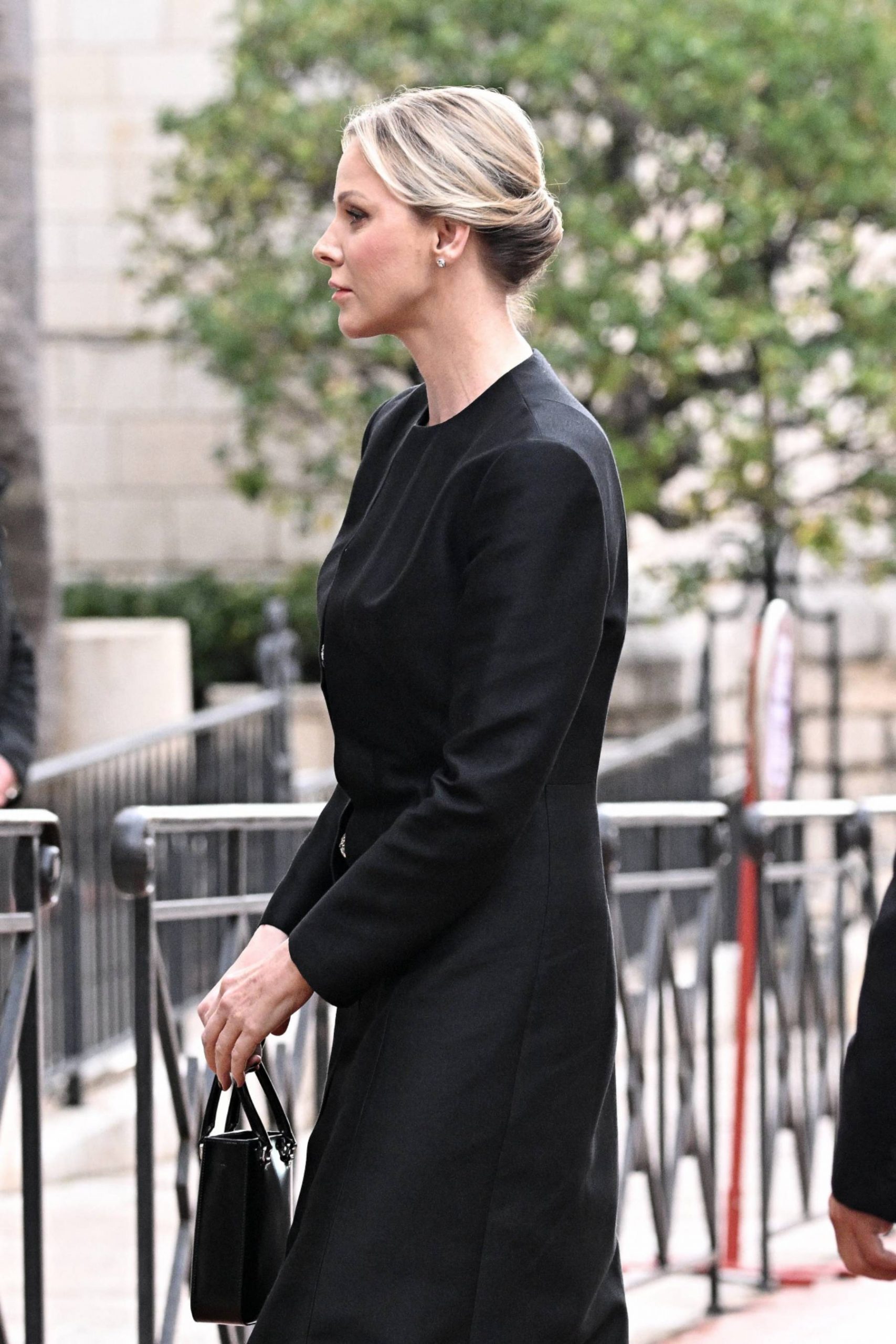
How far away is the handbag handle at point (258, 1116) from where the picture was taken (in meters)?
2.52

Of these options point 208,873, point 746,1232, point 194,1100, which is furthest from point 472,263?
point 208,873

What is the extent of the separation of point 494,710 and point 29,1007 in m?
1.54

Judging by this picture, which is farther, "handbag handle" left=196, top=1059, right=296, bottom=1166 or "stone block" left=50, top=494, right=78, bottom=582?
"stone block" left=50, top=494, right=78, bottom=582

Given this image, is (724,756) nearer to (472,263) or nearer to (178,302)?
(178,302)

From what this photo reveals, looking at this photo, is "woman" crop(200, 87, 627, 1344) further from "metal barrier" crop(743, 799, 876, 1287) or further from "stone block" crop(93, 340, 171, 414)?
"stone block" crop(93, 340, 171, 414)

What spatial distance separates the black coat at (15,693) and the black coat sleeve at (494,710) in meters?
2.31

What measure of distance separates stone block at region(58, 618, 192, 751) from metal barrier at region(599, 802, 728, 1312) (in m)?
5.67

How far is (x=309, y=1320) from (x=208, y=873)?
632 centimetres

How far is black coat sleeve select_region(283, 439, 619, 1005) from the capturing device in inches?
90.2

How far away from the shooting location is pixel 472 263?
2.47m

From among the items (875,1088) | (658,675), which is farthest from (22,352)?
(875,1088)

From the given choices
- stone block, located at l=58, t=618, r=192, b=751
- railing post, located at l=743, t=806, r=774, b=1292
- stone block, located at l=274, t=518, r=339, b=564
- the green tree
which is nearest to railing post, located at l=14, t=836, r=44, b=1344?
railing post, located at l=743, t=806, r=774, b=1292

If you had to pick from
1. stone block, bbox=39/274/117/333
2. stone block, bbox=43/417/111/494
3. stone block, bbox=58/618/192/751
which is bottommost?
stone block, bbox=58/618/192/751

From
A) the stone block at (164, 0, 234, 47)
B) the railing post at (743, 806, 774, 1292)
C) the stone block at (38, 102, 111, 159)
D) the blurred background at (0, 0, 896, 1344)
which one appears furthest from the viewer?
the stone block at (38, 102, 111, 159)
